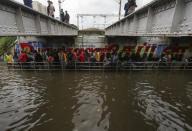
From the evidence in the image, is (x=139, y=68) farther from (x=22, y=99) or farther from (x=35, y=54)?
(x=35, y=54)

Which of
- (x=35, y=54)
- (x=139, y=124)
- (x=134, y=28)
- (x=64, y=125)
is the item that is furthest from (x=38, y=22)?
(x=139, y=124)

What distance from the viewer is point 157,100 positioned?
4.30 metres

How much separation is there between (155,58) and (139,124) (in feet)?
27.8

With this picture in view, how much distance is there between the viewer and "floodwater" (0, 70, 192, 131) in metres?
2.90

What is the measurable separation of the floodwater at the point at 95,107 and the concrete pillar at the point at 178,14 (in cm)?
386

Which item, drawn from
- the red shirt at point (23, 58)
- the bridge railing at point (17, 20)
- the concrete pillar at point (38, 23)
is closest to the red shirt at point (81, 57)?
the bridge railing at point (17, 20)

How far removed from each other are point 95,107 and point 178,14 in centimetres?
724

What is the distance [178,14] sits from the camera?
18.3 ft

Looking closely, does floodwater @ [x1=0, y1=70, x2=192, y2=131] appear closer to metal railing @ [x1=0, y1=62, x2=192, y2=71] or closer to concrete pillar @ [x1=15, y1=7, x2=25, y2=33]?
metal railing @ [x1=0, y1=62, x2=192, y2=71]

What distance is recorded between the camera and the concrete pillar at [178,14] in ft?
17.7

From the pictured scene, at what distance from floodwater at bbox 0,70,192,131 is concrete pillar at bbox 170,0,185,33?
12.7 ft

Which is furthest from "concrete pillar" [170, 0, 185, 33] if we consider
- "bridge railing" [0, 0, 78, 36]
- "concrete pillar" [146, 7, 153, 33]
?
"bridge railing" [0, 0, 78, 36]

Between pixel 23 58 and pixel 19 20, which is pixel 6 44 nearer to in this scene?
pixel 23 58

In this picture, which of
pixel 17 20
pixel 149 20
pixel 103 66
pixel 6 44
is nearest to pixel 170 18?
pixel 149 20
